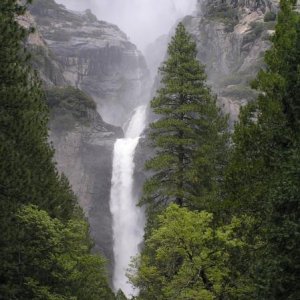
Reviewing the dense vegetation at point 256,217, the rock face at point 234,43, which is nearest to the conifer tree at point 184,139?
the dense vegetation at point 256,217

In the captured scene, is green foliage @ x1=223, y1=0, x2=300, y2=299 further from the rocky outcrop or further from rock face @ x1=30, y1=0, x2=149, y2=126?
rock face @ x1=30, y1=0, x2=149, y2=126

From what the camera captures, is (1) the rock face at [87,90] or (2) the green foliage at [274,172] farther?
(1) the rock face at [87,90]

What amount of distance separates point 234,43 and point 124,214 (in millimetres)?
45325

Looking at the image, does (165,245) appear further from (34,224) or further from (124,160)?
(124,160)

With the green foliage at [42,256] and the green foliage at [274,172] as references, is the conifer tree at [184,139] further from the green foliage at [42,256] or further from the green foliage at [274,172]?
→ the green foliage at [42,256]

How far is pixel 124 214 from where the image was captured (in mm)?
62719

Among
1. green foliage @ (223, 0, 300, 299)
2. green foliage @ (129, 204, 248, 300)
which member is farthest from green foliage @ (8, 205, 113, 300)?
green foliage @ (223, 0, 300, 299)

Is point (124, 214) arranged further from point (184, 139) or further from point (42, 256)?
point (42, 256)

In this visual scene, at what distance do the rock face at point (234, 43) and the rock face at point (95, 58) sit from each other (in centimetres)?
2982

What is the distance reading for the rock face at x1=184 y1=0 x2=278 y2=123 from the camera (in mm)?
75644

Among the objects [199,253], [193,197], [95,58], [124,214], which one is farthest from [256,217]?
[95,58]

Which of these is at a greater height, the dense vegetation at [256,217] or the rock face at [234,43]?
the rock face at [234,43]

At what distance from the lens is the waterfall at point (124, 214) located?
5606cm

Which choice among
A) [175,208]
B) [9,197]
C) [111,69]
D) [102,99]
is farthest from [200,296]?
[111,69]
